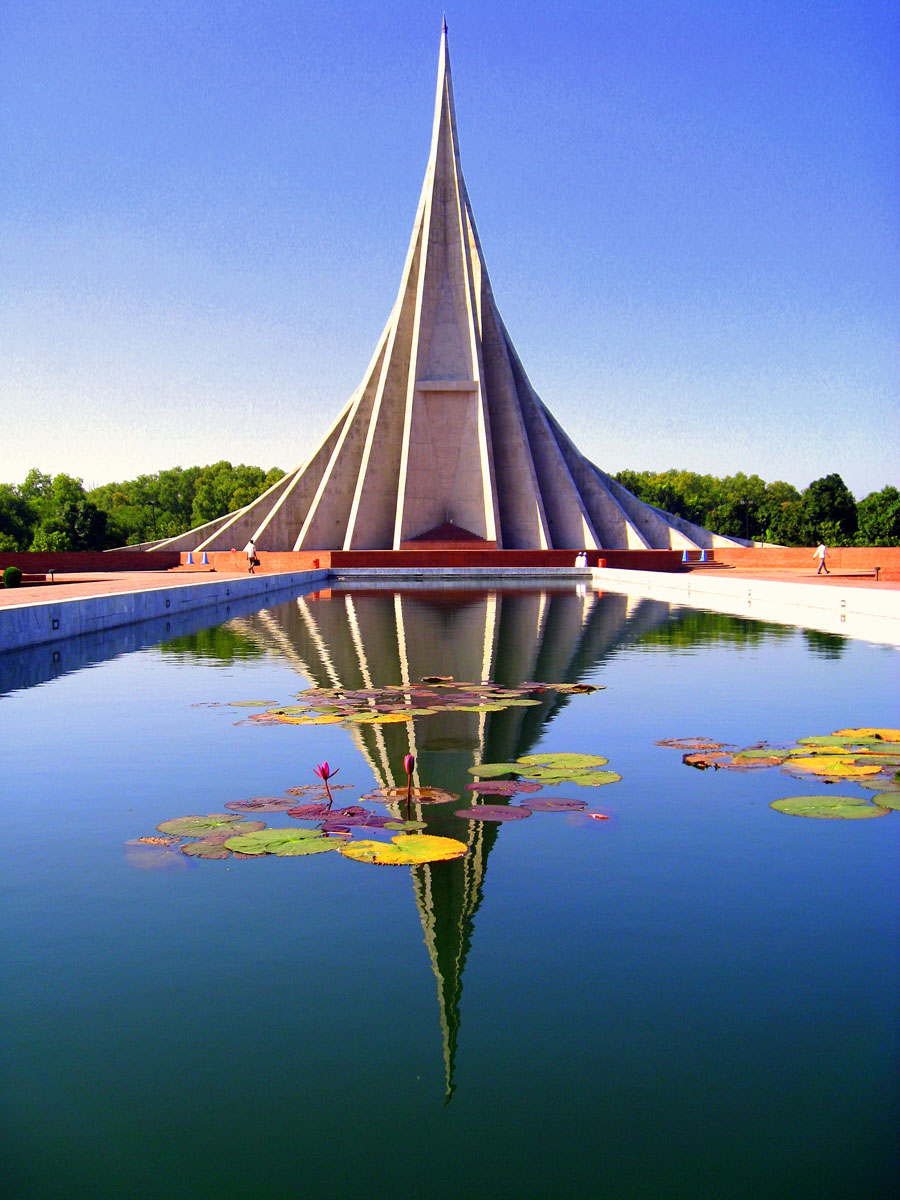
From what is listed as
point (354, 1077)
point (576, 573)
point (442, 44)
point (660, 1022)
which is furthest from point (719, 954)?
point (442, 44)

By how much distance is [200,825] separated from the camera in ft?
13.7

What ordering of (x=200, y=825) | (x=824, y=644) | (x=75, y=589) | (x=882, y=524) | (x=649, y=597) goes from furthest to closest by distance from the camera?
(x=882, y=524) < (x=649, y=597) < (x=75, y=589) < (x=824, y=644) < (x=200, y=825)

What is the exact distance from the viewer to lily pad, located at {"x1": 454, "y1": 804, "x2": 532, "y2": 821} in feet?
13.9

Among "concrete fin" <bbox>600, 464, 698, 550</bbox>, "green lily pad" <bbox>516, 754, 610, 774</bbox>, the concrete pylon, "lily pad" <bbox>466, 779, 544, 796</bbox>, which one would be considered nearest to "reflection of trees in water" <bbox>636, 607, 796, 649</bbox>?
"green lily pad" <bbox>516, 754, 610, 774</bbox>

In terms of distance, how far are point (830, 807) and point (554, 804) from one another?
111cm

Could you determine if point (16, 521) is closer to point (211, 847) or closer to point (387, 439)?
point (387, 439)

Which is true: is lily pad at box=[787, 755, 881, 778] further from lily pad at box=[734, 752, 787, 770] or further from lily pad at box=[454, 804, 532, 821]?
lily pad at box=[454, 804, 532, 821]

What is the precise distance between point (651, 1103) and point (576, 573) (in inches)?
1028

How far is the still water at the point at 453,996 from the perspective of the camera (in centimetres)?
201

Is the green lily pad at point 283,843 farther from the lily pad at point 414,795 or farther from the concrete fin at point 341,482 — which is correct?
the concrete fin at point 341,482

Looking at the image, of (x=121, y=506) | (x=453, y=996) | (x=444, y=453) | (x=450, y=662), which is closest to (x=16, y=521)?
(x=121, y=506)

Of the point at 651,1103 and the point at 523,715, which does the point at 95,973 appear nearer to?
the point at 651,1103

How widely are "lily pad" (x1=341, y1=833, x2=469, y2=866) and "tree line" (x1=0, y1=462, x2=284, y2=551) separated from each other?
48024mm

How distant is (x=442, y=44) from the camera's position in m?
41.8
